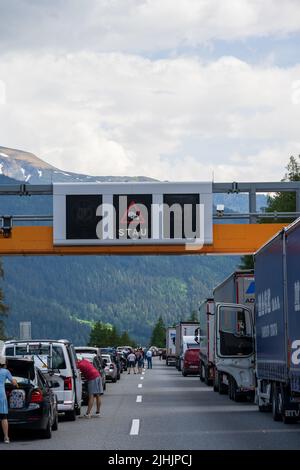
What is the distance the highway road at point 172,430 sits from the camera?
61.5ft

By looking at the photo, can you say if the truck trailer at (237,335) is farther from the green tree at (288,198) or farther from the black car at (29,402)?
the green tree at (288,198)

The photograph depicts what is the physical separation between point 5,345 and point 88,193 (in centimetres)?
1643

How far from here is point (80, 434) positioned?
21.5 meters

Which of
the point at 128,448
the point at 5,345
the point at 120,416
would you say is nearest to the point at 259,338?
the point at 120,416

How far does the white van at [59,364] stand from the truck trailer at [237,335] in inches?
217

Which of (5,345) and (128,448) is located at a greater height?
(5,345)

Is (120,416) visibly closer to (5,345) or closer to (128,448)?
(5,345)

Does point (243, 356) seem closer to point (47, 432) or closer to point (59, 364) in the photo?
point (59, 364)

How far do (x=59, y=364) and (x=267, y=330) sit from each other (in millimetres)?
4663

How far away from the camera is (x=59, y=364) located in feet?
84.0

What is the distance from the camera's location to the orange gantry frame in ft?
138

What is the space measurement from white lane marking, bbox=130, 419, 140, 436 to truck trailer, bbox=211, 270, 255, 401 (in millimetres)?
5696

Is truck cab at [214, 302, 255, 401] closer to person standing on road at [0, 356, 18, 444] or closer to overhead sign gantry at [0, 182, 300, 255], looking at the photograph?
overhead sign gantry at [0, 182, 300, 255]

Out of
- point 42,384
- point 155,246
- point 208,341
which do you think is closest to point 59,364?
point 42,384
